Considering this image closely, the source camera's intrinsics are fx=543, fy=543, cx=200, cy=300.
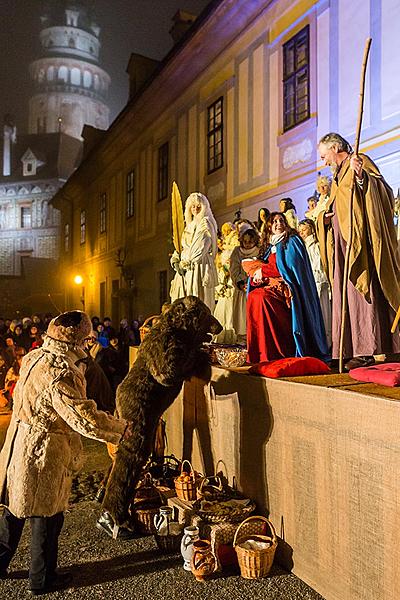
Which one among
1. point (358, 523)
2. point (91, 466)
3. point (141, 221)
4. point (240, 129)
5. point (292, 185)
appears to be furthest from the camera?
Answer: point (141, 221)

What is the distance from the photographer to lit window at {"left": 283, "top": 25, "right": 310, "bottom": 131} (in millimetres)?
9797

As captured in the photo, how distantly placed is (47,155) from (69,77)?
59.4 feet

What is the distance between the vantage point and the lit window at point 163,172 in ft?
56.9

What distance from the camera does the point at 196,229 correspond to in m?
6.79

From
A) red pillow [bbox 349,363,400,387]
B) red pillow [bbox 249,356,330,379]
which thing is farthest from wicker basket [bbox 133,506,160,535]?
red pillow [bbox 349,363,400,387]

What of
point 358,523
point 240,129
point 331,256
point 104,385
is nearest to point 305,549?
point 358,523

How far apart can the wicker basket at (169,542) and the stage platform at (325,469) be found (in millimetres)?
608

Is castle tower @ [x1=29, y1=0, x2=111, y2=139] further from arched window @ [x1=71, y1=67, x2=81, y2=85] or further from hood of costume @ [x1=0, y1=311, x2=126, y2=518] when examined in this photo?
hood of costume @ [x1=0, y1=311, x2=126, y2=518]

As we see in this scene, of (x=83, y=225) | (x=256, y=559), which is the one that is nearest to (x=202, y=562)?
(x=256, y=559)

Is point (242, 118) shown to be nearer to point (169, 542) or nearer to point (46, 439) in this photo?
point (169, 542)

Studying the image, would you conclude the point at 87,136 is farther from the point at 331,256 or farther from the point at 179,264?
the point at 331,256

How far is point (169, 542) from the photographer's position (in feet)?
12.6

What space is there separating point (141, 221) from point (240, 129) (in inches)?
310

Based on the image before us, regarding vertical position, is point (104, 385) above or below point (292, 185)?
below
